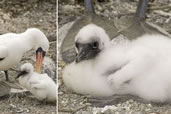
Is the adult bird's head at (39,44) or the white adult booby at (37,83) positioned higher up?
the adult bird's head at (39,44)

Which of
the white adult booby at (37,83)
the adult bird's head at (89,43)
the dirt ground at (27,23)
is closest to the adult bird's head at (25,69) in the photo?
the white adult booby at (37,83)

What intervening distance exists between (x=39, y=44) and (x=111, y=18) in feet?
1.77

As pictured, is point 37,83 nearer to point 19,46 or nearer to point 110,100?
point 19,46

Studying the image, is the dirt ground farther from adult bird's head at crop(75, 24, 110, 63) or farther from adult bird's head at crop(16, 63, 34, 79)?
adult bird's head at crop(75, 24, 110, 63)

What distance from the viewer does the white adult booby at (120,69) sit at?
2.29 meters

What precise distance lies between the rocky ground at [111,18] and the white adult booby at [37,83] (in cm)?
5

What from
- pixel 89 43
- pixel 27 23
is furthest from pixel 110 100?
pixel 27 23

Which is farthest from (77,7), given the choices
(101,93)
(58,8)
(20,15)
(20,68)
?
(101,93)

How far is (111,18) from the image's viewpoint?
9.48ft

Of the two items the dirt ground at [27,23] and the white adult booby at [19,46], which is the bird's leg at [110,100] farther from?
the white adult booby at [19,46]

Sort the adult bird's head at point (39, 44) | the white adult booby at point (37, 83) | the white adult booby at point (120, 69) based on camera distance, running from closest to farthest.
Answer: the white adult booby at point (120, 69) < the white adult booby at point (37, 83) < the adult bird's head at point (39, 44)

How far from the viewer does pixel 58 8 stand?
118 inches

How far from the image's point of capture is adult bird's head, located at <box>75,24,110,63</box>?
233 centimetres

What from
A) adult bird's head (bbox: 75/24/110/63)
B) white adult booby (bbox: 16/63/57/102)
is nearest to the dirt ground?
white adult booby (bbox: 16/63/57/102)
